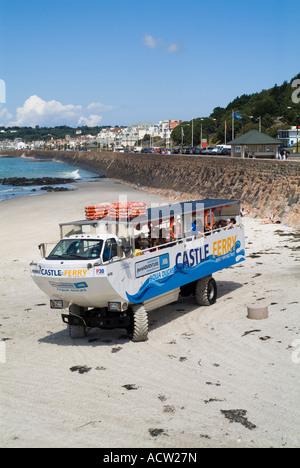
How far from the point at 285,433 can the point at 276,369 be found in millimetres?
2452

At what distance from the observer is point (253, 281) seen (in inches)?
707

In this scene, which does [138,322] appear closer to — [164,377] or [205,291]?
[164,377]

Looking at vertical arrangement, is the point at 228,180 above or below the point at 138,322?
above

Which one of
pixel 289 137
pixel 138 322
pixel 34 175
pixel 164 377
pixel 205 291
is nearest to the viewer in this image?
pixel 164 377

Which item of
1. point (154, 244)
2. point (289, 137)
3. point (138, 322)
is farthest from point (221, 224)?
point (289, 137)

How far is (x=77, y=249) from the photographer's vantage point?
40.1ft

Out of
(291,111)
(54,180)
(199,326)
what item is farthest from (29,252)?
(291,111)

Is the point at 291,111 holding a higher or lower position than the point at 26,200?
higher

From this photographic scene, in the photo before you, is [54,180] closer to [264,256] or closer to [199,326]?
[264,256]

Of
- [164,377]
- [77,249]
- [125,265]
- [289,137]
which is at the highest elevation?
[289,137]

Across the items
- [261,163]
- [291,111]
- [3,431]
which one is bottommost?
[3,431]

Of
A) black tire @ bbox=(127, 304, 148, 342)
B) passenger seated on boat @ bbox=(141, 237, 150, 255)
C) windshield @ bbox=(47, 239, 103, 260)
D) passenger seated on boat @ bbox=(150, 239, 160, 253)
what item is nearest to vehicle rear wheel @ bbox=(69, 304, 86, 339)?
black tire @ bbox=(127, 304, 148, 342)

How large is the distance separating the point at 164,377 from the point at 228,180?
35631 millimetres

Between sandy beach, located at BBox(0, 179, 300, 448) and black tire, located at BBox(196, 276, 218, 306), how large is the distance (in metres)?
0.35
